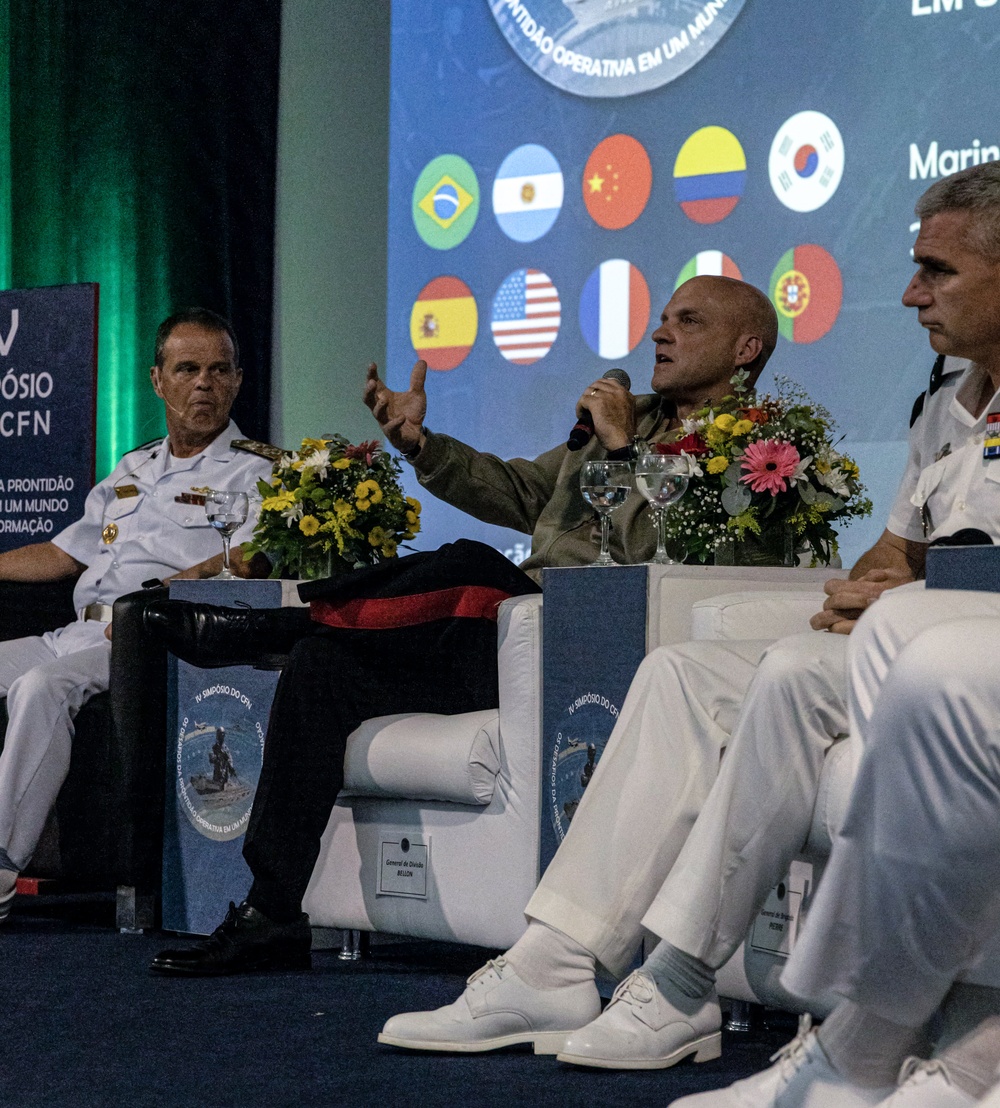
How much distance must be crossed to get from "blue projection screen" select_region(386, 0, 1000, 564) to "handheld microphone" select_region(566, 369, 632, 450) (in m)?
1.17

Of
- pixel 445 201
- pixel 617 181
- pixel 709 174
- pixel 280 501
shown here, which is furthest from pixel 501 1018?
pixel 445 201

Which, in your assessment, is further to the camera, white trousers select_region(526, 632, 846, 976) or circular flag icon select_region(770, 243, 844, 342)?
circular flag icon select_region(770, 243, 844, 342)

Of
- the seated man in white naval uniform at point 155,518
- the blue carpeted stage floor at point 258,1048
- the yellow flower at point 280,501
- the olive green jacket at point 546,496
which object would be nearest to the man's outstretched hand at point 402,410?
the olive green jacket at point 546,496

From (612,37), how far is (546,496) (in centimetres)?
179

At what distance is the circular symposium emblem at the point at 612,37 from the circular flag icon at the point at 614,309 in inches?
20.6

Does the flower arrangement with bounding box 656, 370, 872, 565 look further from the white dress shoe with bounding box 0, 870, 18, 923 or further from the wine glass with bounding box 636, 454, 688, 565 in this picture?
the white dress shoe with bounding box 0, 870, 18, 923

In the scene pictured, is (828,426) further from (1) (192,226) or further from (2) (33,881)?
(1) (192,226)

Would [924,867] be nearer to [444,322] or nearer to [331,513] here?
[331,513]

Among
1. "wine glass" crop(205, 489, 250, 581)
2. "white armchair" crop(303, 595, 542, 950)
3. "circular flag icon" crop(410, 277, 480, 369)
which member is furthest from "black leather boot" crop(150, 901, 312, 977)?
"circular flag icon" crop(410, 277, 480, 369)

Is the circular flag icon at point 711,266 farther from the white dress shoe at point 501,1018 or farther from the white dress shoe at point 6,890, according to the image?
the white dress shoe at point 501,1018

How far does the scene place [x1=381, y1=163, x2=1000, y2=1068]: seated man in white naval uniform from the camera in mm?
1815

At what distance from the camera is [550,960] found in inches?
79.1

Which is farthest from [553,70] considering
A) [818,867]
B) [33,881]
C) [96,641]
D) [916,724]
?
[916,724]

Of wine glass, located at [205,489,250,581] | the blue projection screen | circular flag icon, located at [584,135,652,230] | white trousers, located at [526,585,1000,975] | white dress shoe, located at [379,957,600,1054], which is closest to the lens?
white trousers, located at [526,585,1000,975]
